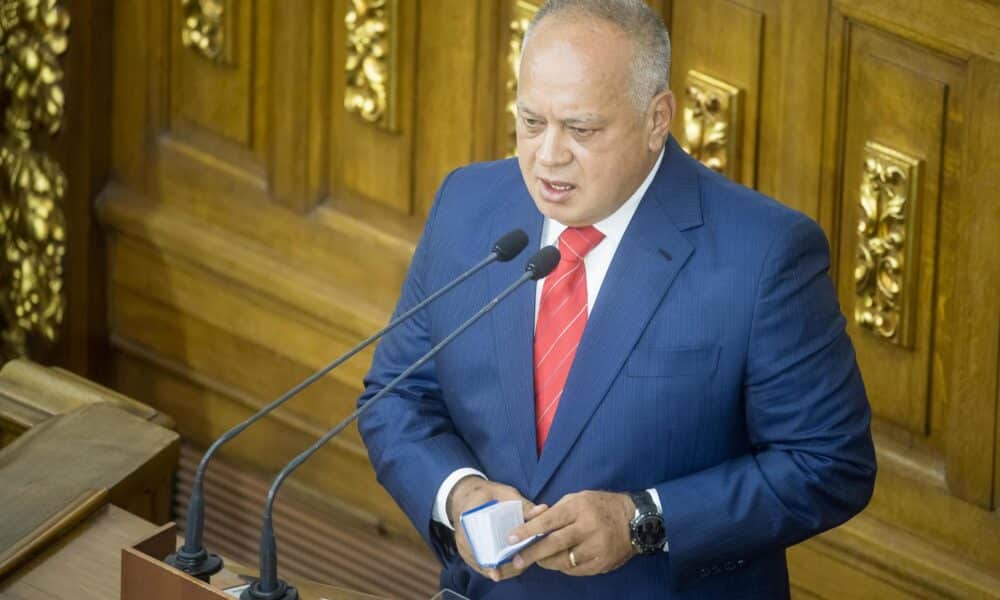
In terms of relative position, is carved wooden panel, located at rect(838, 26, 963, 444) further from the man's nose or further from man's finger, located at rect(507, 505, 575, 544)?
man's finger, located at rect(507, 505, 575, 544)

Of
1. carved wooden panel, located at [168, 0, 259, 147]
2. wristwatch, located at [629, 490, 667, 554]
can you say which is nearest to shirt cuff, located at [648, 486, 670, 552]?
wristwatch, located at [629, 490, 667, 554]

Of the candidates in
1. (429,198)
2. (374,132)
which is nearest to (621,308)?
(429,198)

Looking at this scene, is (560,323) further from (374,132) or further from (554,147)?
(374,132)

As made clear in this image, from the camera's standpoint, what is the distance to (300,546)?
16.4ft

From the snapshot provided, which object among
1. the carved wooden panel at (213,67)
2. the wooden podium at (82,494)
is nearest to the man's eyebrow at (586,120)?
the wooden podium at (82,494)

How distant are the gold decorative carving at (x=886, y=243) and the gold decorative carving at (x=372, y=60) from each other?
3.95ft

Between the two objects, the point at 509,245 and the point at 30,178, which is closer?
the point at 509,245

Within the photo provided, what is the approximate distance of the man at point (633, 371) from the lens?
113 inches

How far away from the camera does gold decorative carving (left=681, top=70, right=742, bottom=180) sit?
4199 millimetres

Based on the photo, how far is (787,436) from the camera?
2.91 meters

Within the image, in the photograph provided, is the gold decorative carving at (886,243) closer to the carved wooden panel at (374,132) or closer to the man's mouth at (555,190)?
the carved wooden panel at (374,132)

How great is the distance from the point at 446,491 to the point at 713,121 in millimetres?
1438

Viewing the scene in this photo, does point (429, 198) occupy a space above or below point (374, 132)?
below

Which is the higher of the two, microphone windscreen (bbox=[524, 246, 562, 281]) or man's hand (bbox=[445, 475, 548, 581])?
microphone windscreen (bbox=[524, 246, 562, 281])
